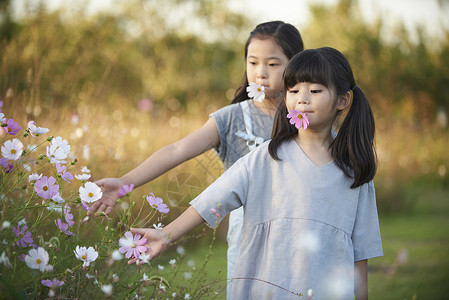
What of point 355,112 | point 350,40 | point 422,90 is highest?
point 355,112

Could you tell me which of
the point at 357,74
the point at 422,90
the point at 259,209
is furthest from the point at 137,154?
the point at 422,90

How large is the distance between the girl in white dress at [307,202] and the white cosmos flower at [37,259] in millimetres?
501

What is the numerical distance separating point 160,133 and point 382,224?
2.88 m

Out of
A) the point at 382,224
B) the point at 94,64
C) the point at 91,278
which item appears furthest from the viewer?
the point at 94,64

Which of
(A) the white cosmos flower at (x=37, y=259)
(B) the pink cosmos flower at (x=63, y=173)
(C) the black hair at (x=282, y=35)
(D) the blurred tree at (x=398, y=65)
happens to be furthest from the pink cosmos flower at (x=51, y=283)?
(D) the blurred tree at (x=398, y=65)

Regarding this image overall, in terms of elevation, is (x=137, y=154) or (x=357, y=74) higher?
(x=137, y=154)

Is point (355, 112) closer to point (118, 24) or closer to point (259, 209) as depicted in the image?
point (259, 209)

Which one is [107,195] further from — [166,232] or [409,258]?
[409,258]

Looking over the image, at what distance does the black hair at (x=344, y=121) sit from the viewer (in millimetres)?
1961

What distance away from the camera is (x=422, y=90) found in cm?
1374

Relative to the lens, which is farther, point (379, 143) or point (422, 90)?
point (422, 90)

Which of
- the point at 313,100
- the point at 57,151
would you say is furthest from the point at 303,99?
the point at 57,151

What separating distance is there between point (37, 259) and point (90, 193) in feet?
1.03

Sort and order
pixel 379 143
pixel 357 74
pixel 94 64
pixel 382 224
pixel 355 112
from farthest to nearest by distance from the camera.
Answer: pixel 94 64
pixel 357 74
pixel 379 143
pixel 382 224
pixel 355 112
